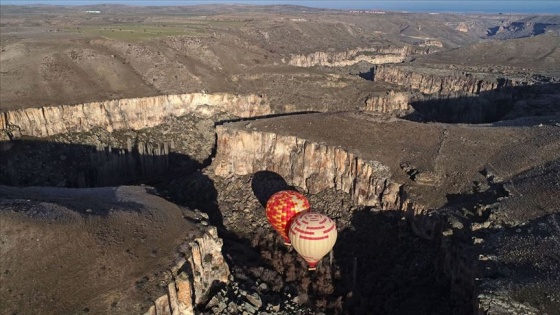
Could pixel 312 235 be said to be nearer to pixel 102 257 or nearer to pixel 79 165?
pixel 102 257

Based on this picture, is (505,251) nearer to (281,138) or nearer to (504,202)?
(504,202)

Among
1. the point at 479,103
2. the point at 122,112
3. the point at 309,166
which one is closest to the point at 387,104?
the point at 479,103

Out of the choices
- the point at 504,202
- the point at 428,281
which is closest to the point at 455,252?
the point at 428,281

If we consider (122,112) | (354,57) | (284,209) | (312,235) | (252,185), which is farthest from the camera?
(354,57)

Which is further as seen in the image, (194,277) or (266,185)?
(266,185)

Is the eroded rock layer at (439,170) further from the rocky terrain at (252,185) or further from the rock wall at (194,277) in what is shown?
the rock wall at (194,277)

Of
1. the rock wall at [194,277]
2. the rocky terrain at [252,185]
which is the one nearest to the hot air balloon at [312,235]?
the rocky terrain at [252,185]

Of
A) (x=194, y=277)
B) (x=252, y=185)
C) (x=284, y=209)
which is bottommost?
(x=252, y=185)
